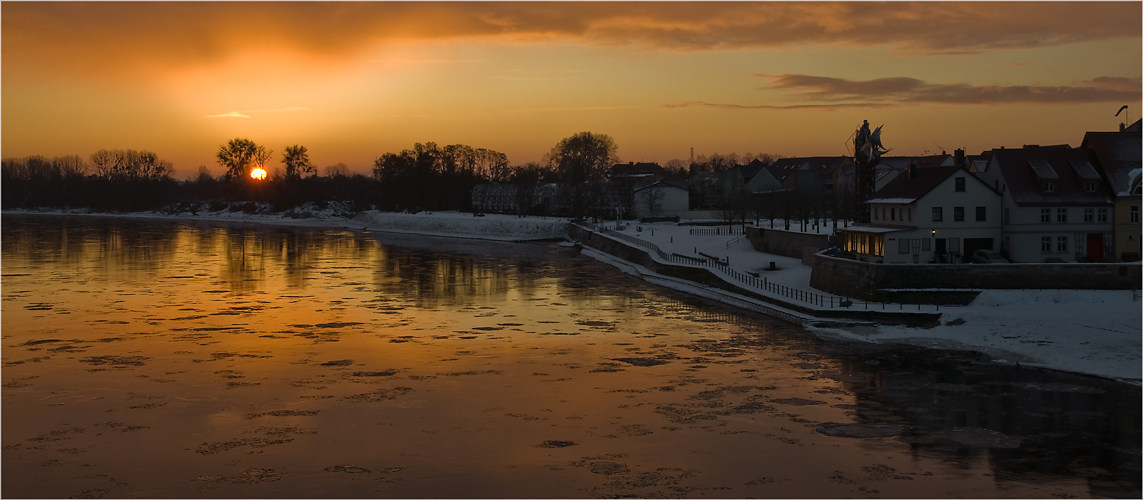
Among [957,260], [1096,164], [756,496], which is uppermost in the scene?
[1096,164]

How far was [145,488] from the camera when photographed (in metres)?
19.5

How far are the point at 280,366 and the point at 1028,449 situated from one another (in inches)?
865

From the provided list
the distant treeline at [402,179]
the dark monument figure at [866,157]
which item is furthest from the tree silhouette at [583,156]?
the dark monument figure at [866,157]

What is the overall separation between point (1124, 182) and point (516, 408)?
33.9 m

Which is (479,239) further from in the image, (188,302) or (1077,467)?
(1077,467)

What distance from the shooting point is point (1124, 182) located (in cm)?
4494

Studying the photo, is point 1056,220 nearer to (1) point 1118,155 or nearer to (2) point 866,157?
(1) point 1118,155

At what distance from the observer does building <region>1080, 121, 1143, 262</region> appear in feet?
145

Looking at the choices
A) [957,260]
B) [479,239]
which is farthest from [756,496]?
[479,239]

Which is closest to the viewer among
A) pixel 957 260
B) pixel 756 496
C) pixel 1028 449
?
pixel 756 496

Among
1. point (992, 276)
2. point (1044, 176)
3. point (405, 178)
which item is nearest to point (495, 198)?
point (405, 178)

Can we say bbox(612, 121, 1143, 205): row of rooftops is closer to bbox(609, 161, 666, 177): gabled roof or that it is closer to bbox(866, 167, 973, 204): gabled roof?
bbox(866, 167, 973, 204): gabled roof

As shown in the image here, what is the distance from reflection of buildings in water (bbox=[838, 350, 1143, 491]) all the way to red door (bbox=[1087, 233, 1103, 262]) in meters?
15.8

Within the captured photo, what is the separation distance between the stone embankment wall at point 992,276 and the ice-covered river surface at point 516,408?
218 inches
